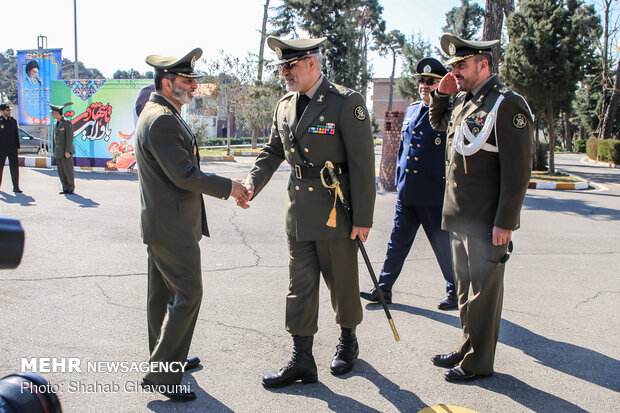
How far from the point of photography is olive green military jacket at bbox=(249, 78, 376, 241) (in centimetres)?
331

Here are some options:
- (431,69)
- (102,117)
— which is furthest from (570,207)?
(102,117)

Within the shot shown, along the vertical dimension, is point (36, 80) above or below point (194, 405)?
above

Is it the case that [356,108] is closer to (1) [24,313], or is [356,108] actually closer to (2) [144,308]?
(2) [144,308]

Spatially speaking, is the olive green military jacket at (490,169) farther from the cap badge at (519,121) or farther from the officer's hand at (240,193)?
the officer's hand at (240,193)

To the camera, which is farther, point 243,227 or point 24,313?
point 243,227

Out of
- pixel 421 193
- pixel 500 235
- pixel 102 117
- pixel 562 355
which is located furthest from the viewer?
pixel 102 117

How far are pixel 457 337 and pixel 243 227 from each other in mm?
4470

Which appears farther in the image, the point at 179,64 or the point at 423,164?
the point at 423,164

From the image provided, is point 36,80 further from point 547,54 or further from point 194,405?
point 194,405

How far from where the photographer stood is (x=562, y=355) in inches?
149

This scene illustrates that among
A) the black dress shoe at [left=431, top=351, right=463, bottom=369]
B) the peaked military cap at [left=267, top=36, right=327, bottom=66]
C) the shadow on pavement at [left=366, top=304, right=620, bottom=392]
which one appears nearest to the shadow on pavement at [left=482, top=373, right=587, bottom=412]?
the black dress shoe at [left=431, top=351, right=463, bottom=369]

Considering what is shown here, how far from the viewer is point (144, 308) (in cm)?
444

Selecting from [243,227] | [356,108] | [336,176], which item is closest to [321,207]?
[336,176]

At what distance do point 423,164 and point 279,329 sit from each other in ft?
6.18
